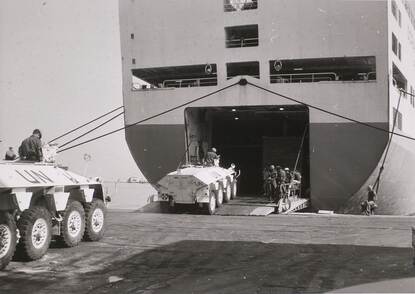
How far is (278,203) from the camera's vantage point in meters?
15.2

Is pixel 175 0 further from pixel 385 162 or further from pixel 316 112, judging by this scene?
pixel 385 162

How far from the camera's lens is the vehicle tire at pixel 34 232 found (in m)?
7.39

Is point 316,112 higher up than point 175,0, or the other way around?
point 175,0

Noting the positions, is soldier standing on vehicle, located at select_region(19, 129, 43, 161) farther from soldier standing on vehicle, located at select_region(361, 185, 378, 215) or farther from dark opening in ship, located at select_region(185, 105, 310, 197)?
soldier standing on vehicle, located at select_region(361, 185, 378, 215)

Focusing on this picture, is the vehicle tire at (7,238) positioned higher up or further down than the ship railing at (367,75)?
further down

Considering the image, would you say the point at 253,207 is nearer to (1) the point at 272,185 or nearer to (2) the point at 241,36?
(1) the point at 272,185

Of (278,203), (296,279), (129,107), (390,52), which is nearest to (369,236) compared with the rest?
(296,279)

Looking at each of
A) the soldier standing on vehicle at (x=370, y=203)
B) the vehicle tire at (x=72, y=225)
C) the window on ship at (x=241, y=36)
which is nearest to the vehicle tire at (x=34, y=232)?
the vehicle tire at (x=72, y=225)

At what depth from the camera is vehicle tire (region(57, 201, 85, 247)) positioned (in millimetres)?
8664

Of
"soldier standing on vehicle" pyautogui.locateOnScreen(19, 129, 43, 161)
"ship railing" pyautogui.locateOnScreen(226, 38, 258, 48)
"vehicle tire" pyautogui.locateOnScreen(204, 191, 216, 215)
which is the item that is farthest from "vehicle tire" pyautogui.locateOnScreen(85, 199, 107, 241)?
"ship railing" pyautogui.locateOnScreen(226, 38, 258, 48)

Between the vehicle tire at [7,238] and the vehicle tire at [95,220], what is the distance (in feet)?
7.85

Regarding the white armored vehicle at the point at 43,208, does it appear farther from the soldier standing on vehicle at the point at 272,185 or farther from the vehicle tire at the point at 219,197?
the soldier standing on vehicle at the point at 272,185

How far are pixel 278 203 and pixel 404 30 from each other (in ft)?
36.8

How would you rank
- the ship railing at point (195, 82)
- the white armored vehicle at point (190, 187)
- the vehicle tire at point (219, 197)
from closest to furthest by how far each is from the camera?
1. the white armored vehicle at point (190, 187)
2. the vehicle tire at point (219, 197)
3. the ship railing at point (195, 82)
